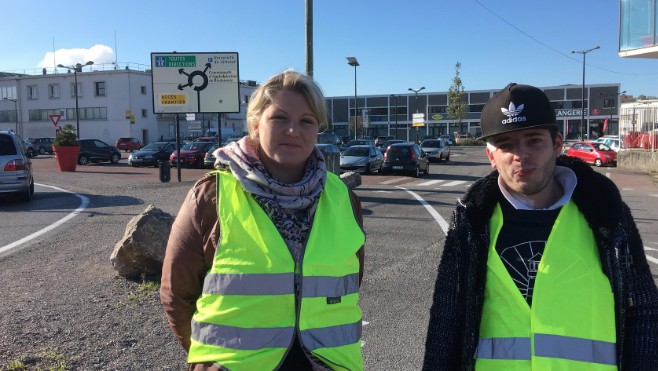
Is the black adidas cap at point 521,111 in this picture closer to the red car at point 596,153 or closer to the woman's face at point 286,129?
the woman's face at point 286,129

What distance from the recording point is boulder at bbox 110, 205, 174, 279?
574 centimetres

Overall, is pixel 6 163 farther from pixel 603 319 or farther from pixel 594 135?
pixel 594 135

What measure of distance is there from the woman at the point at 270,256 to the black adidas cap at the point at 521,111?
0.69 meters

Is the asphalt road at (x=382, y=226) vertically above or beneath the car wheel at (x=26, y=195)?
beneath

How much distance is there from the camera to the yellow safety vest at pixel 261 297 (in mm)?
1926

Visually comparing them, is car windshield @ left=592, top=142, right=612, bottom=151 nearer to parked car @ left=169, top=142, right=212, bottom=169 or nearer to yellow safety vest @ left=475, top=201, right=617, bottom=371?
parked car @ left=169, top=142, right=212, bottom=169

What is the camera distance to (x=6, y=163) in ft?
42.8

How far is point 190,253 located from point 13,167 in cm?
1320

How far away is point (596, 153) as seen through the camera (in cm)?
3172

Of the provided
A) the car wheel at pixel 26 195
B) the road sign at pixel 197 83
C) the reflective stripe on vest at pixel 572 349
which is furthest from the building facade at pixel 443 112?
the reflective stripe on vest at pixel 572 349


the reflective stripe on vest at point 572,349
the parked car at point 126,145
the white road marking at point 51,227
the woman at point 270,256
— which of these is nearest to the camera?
the reflective stripe on vest at point 572,349

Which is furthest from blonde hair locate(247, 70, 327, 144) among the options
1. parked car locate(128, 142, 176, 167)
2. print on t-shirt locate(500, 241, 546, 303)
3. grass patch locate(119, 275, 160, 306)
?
parked car locate(128, 142, 176, 167)

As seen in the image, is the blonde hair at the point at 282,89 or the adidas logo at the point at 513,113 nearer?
the adidas logo at the point at 513,113

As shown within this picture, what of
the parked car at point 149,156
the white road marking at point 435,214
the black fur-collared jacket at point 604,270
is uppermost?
the black fur-collared jacket at point 604,270
